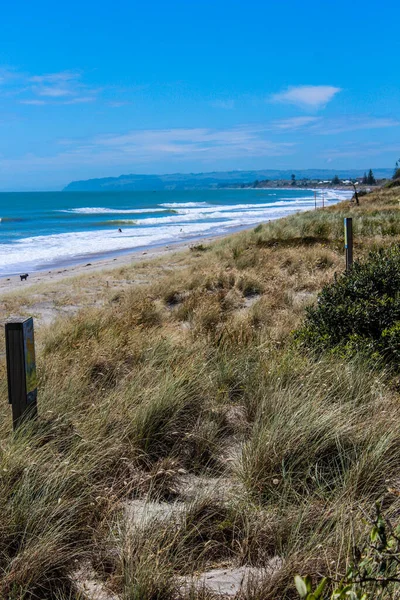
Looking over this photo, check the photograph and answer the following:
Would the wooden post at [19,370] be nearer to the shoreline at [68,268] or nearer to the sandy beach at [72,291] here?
the sandy beach at [72,291]

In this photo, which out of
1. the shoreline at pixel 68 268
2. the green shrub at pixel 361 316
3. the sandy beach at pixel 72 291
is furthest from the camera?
A: the shoreline at pixel 68 268

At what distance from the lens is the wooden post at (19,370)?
3365mm

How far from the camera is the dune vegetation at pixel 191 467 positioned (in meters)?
2.33

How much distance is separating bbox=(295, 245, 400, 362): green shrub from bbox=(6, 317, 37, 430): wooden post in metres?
2.57

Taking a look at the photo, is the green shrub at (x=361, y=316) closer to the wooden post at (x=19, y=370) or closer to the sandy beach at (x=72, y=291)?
the wooden post at (x=19, y=370)

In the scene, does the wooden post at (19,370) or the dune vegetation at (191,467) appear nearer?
the dune vegetation at (191,467)

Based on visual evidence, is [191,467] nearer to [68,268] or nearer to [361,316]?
[361,316]

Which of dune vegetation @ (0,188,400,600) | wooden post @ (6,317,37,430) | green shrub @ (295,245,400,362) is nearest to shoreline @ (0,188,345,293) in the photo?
green shrub @ (295,245,400,362)

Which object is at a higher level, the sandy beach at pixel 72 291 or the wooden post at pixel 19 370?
the wooden post at pixel 19 370

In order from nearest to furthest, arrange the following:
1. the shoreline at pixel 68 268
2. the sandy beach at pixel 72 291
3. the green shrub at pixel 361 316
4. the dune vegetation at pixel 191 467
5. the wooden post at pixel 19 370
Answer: the dune vegetation at pixel 191 467, the wooden post at pixel 19 370, the green shrub at pixel 361 316, the sandy beach at pixel 72 291, the shoreline at pixel 68 268

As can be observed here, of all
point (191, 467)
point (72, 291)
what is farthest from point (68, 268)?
point (191, 467)

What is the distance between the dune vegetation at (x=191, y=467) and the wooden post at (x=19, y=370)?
5.4 inches

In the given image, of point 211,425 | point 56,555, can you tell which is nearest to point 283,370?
point 211,425

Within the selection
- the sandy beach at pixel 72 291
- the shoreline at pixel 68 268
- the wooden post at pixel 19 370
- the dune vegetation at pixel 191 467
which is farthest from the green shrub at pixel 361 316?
the shoreline at pixel 68 268
